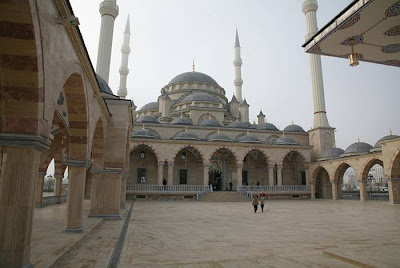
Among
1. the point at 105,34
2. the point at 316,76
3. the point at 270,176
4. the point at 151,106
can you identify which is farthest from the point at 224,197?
the point at 151,106

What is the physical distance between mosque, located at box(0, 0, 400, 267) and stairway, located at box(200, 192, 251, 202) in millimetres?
1163

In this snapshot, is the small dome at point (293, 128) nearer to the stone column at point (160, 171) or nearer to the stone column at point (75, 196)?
the stone column at point (160, 171)

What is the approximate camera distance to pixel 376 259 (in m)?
4.17

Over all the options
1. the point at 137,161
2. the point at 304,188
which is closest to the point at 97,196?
the point at 137,161

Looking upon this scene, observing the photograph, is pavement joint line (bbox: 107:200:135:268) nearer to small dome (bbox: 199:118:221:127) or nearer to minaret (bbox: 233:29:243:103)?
small dome (bbox: 199:118:221:127)

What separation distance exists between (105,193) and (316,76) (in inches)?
885

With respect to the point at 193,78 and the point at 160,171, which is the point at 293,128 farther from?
the point at 160,171

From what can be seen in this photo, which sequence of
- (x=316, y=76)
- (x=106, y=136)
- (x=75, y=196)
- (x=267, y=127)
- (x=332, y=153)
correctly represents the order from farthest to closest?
(x=267, y=127) → (x=316, y=76) → (x=332, y=153) → (x=106, y=136) → (x=75, y=196)

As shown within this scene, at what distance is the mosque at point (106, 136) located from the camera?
12.3 feet

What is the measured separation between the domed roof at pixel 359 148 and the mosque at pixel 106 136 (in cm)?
7

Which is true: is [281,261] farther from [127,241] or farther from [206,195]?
[206,195]

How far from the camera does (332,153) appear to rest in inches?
952

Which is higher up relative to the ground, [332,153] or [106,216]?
[332,153]

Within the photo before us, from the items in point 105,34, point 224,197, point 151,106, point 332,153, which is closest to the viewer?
point 224,197
